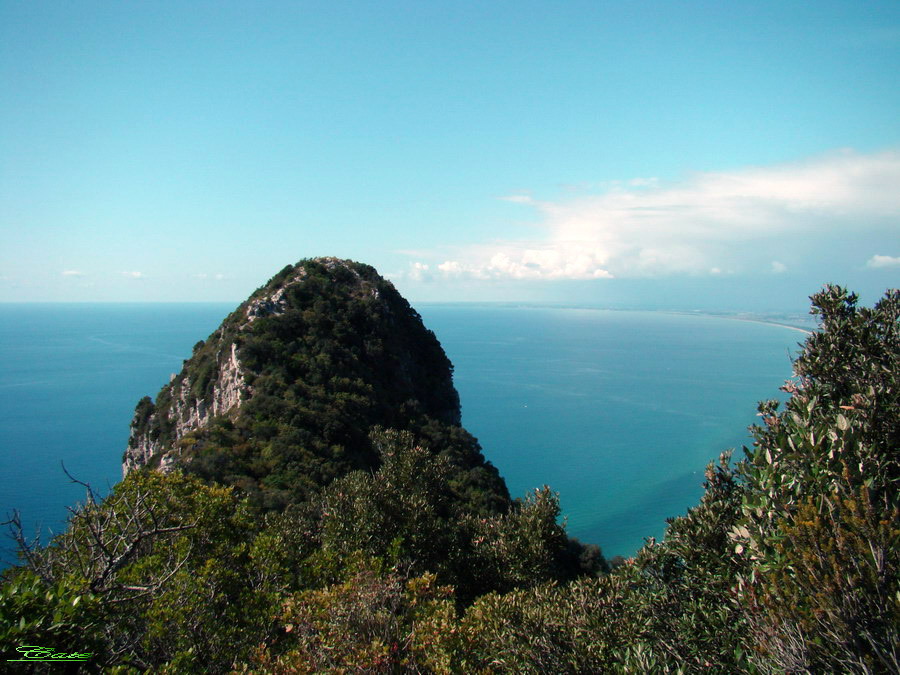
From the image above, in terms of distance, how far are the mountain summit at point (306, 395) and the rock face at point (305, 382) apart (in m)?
0.09

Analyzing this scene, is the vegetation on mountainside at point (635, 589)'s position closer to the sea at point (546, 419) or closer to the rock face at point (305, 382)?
the sea at point (546, 419)

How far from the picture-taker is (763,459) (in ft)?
22.4

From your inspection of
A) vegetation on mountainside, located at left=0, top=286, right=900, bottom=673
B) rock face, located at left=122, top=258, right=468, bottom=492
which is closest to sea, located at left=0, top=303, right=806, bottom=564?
vegetation on mountainside, located at left=0, top=286, right=900, bottom=673

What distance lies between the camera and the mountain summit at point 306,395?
29.5 metres

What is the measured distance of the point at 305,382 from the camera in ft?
120

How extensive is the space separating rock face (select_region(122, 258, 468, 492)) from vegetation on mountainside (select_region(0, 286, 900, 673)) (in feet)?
60.2

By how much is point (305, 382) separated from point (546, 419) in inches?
2084

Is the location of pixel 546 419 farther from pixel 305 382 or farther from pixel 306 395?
pixel 306 395

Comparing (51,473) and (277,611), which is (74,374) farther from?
(277,611)

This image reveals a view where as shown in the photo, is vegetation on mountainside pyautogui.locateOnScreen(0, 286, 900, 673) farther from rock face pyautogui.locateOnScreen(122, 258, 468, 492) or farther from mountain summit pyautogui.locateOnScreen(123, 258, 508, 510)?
rock face pyautogui.locateOnScreen(122, 258, 468, 492)
